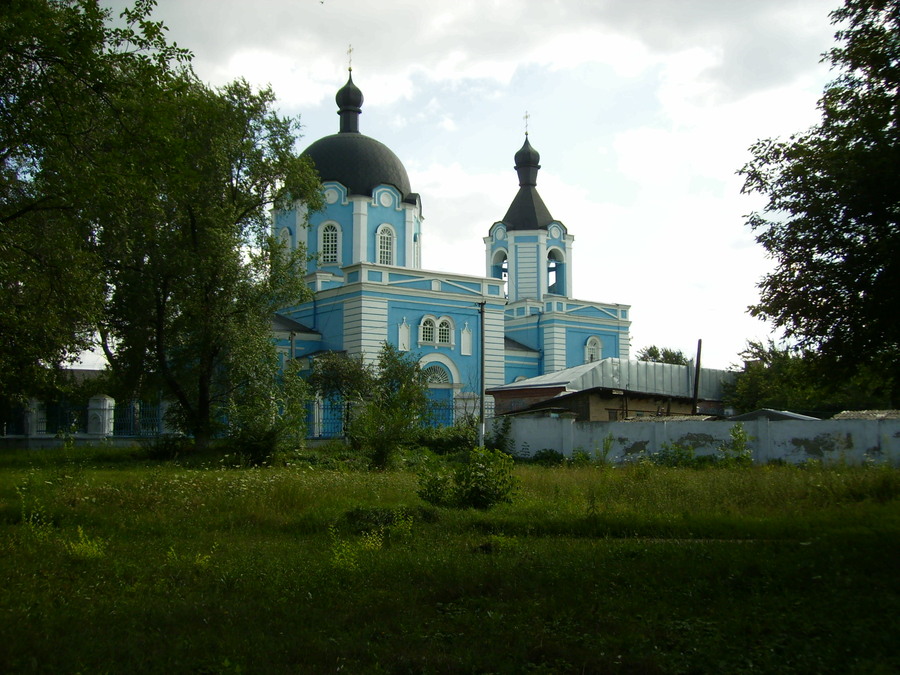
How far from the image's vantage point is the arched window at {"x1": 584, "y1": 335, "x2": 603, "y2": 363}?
43531 millimetres

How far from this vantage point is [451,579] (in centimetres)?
738

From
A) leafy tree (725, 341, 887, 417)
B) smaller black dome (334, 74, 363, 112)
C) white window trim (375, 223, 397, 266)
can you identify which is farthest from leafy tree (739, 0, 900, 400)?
smaller black dome (334, 74, 363, 112)

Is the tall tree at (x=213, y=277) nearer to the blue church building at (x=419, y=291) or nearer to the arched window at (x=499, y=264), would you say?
the blue church building at (x=419, y=291)

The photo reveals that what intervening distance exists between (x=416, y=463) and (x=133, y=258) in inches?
326

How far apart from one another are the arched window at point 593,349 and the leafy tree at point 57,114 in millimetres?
31250

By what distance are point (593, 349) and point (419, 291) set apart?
39.3 feet

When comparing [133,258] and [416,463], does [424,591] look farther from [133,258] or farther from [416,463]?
[133,258]

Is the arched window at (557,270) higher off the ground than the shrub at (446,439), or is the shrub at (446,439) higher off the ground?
the arched window at (557,270)

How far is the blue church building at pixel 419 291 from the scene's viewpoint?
1375 inches

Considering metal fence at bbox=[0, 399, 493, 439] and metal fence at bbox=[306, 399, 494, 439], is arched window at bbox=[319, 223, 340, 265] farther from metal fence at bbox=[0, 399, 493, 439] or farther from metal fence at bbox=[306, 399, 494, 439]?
metal fence at bbox=[0, 399, 493, 439]


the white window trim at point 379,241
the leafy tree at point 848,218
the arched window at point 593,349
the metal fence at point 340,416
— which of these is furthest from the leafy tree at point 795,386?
the white window trim at point 379,241

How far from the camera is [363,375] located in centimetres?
2959

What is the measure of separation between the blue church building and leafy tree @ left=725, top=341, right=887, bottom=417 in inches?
311

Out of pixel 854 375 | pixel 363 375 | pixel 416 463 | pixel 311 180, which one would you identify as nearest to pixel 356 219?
pixel 363 375
